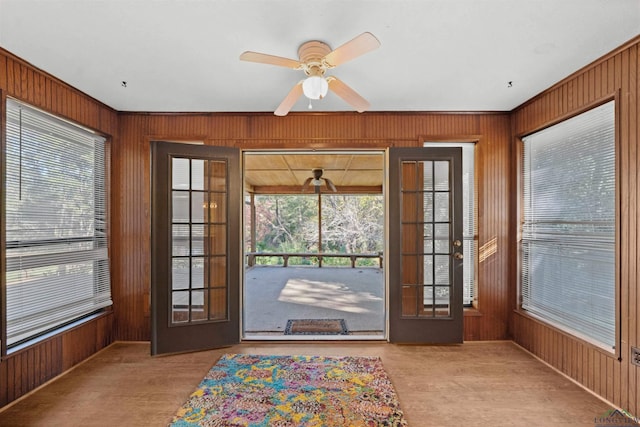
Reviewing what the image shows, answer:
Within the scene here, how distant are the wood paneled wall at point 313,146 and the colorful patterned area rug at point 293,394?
1.29 metres

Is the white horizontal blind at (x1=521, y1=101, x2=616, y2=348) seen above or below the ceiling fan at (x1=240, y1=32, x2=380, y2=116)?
below

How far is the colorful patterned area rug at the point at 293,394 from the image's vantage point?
190 cm

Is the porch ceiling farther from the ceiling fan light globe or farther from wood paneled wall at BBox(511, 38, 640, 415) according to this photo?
wood paneled wall at BBox(511, 38, 640, 415)

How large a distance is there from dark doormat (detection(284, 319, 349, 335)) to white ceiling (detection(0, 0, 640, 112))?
102 inches

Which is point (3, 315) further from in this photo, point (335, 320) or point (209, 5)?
point (335, 320)

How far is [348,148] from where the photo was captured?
313 centimetres

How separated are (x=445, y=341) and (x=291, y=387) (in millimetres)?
1647

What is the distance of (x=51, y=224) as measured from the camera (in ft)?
7.88

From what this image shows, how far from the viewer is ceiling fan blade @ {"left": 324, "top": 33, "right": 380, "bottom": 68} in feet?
4.91

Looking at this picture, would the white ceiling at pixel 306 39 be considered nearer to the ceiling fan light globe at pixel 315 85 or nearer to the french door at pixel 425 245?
the ceiling fan light globe at pixel 315 85

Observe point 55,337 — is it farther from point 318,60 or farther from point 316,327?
point 318,60

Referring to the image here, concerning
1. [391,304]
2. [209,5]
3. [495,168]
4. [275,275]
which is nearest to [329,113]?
[209,5]

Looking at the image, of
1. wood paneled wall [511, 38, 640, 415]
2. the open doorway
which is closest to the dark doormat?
the open doorway

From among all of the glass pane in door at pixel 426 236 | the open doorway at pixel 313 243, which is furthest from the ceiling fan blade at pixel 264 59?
the glass pane in door at pixel 426 236
